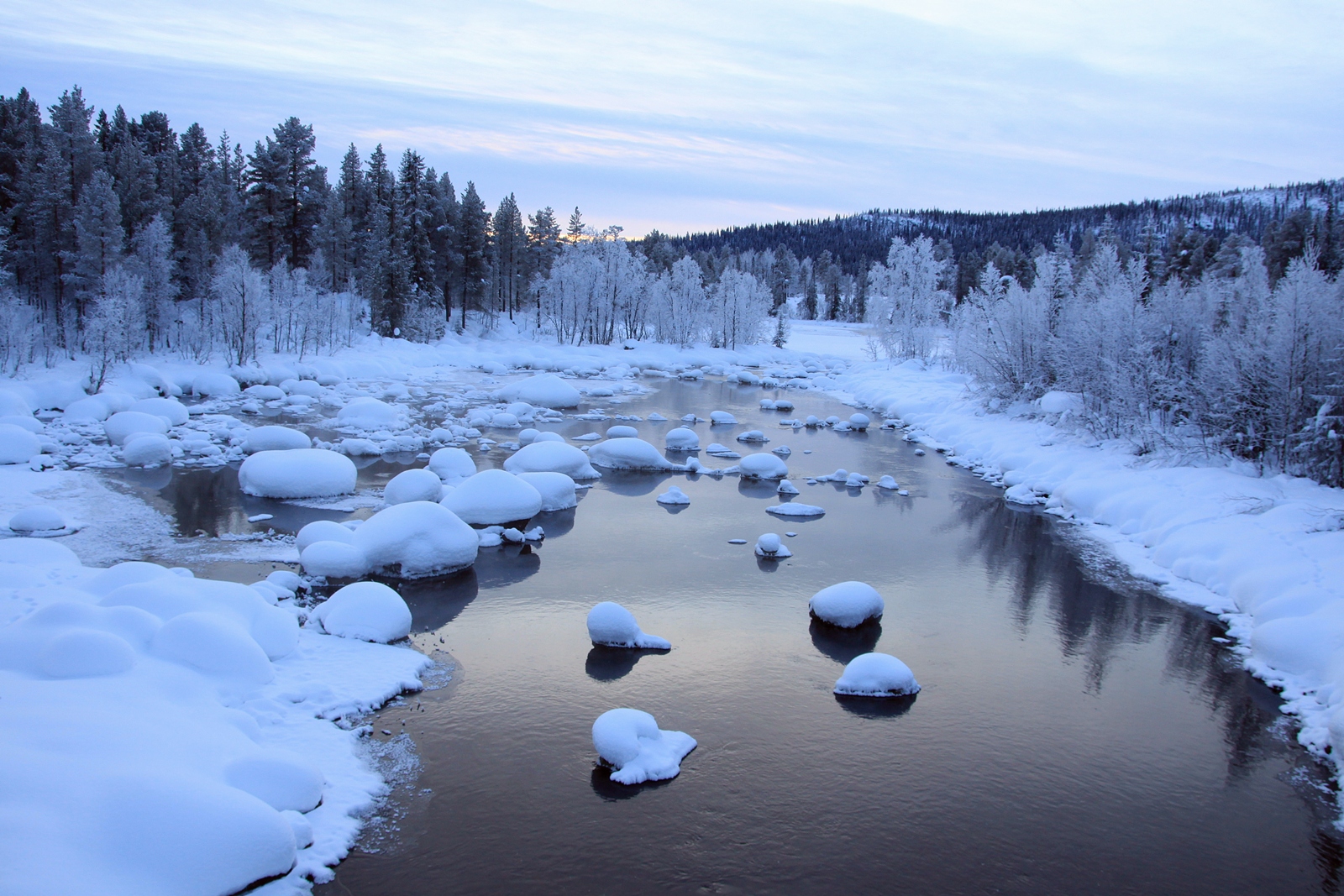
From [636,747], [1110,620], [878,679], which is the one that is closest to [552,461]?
[878,679]

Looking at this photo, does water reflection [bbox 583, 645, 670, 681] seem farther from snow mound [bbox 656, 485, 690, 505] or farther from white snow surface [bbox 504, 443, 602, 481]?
white snow surface [bbox 504, 443, 602, 481]

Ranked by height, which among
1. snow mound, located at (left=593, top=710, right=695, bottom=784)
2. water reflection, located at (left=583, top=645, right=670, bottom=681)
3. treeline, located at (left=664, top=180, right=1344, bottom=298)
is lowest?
water reflection, located at (left=583, top=645, right=670, bottom=681)

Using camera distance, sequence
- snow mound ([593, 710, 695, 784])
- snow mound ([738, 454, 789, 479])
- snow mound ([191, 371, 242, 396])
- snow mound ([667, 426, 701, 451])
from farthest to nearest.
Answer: snow mound ([191, 371, 242, 396]) → snow mound ([667, 426, 701, 451]) → snow mound ([738, 454, 789, 479]) → snow mound ([593, 710, 695, 784])

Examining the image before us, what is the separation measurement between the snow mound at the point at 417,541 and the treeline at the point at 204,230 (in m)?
26.4

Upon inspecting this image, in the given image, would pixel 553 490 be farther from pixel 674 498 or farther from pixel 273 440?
pixel 273 440

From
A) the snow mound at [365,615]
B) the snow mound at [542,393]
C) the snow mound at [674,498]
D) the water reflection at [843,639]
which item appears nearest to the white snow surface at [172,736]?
the snow mound at [365,615]

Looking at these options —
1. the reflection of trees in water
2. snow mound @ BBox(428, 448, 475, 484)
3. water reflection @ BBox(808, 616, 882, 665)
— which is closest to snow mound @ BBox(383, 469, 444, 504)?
snow mound @ BBox(428, 448, 475, 484)

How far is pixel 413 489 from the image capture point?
1898 centimetres

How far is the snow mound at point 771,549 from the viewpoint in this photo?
17.1 meters

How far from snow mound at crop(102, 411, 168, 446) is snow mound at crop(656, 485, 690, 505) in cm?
1542

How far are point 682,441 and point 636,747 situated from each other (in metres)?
19.6

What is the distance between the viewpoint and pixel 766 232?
533ft

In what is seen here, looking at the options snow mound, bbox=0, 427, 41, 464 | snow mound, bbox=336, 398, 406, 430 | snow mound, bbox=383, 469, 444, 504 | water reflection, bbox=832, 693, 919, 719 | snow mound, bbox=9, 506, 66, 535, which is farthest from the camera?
snow mound, bbox=336, 398, 406, 430

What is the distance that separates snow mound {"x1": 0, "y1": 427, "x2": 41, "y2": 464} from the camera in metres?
21.3
